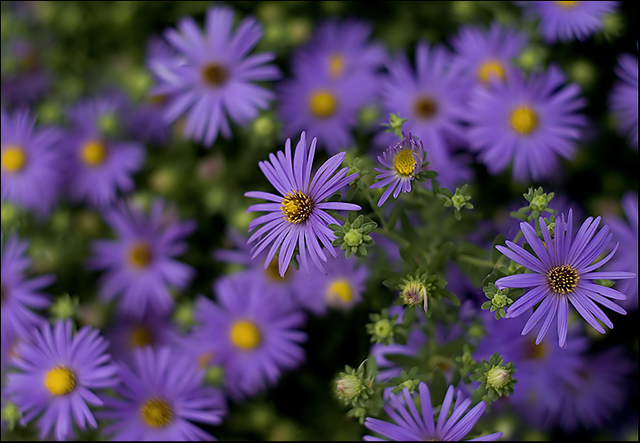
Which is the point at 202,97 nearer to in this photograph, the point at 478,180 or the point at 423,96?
the point at 423,96

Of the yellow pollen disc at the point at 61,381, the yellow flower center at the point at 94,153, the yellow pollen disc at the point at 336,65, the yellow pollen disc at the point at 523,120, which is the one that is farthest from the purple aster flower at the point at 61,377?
the yellow pollen disc at the point at 523,120

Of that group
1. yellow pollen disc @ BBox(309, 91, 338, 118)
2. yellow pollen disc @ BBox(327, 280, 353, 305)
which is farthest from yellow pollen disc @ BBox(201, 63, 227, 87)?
yellow pollen disc @ BBox(327, 280, 353, 305)

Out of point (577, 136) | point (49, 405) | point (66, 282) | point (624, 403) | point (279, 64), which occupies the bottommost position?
point (49, 405)

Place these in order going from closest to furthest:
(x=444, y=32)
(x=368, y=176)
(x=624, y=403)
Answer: (x=368, y=176)
(x=624, y=403)
(x=444, y=32)

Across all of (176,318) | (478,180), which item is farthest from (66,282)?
(478,180)

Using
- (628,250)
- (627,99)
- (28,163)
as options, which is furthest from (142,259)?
(627,99)

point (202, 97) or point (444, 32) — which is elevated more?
point (444, 32)
